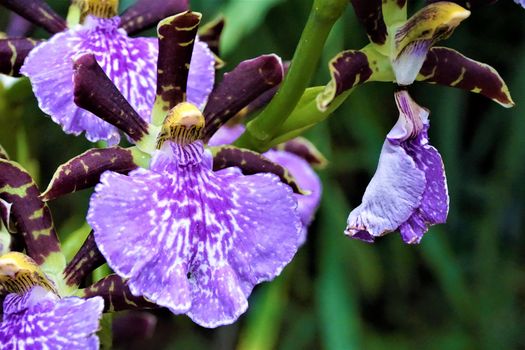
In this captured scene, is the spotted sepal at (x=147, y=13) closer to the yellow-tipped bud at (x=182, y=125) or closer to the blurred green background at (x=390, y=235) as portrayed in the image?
the yellow-tipped bud at (x=182, y=125)

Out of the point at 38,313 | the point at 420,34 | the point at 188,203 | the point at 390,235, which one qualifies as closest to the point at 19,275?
the point at 38,313

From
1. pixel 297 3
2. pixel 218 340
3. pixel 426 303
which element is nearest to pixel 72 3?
pixel 297 3

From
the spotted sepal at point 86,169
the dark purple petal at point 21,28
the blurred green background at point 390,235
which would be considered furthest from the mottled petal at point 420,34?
the blurred green background at point 390,235

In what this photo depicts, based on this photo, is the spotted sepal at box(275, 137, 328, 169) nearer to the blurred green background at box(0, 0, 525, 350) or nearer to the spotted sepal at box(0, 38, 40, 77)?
the spotted sepal at box(0, 38, 40, 77)

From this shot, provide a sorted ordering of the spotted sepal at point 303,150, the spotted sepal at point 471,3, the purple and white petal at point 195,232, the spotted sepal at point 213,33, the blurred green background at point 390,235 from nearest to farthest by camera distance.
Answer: the purple and white petal at point 195,232 < the spotted sepal at point 471,3 < the spotted sepal at point 213,33 < the spotted sepal at point 303,150 < the blurred green background at point 390,235

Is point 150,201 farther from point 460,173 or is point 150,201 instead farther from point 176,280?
point 460,173

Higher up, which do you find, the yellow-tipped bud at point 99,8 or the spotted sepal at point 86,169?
the yellow-tipped bud at point 99,8

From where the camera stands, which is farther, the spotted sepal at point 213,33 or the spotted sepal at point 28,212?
the spotted sepal at point 213,33
